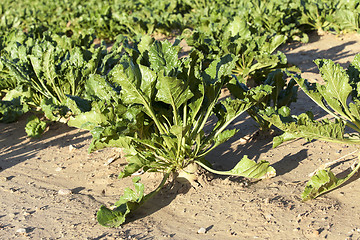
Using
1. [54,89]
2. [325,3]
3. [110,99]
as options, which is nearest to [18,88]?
[54,89]

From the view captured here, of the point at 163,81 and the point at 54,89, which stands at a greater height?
the point at 163,81

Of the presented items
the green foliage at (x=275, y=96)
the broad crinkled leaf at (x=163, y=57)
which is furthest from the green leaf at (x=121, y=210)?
the green foliage at (x=275, y=96)

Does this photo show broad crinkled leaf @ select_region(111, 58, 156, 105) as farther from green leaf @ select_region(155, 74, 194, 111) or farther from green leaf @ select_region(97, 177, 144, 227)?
green leaf @ select_region(97, 177, 144, 227)

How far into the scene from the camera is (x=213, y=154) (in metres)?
4.45

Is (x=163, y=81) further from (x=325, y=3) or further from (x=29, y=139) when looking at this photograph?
(x=325, y=3)

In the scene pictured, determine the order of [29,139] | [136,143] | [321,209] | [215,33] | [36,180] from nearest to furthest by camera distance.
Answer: [321,209] < [136,143] < [36,180] < [29,139] < [215,33]

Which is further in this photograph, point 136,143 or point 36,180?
point 36,180

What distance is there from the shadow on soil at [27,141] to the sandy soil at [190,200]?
0.04 m

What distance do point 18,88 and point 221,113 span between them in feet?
10.9

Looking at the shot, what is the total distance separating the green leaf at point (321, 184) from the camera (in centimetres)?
320

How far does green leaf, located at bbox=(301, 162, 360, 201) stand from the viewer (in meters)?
3.20

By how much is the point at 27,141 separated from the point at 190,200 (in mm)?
2916

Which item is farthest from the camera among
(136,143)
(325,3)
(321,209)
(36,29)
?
(36,29)

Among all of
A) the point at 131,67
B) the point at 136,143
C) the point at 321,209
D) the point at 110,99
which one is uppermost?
the point at 131,67
